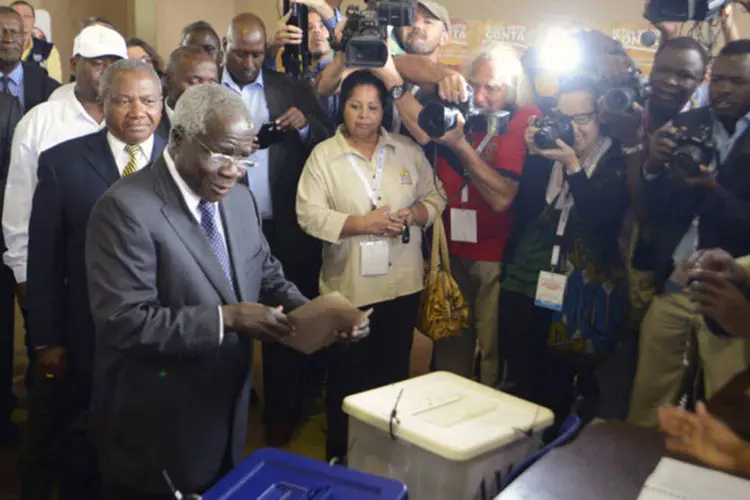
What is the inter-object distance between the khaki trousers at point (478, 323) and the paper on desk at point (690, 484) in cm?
152

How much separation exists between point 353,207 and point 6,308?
1.53 m

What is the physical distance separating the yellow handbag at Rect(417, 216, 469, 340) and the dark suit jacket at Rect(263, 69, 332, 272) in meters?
0.56

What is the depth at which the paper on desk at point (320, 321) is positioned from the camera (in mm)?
1867

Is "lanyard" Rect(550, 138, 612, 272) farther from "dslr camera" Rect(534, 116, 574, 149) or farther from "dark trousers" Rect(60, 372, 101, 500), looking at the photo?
"dark trousers" Rect(60, 372, 101, 500)

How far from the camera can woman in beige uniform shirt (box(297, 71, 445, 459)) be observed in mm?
2785

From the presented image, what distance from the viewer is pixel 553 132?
8.45 ft

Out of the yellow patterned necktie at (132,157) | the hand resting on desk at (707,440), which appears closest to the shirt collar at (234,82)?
the yellow patterned necktie at (132,157)

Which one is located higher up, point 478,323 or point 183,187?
point 183,187

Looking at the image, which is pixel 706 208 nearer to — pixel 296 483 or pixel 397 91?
pixel 397 91

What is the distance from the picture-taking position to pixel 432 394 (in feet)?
6.45

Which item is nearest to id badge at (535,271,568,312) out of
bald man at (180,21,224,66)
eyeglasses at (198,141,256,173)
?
eyeglasses at (198,141,256,173)

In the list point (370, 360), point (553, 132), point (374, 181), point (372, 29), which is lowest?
point (370, 360)

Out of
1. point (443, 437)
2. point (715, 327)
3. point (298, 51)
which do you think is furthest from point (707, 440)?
point (298, 51)

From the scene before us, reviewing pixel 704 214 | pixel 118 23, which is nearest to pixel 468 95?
pixel 704 214
